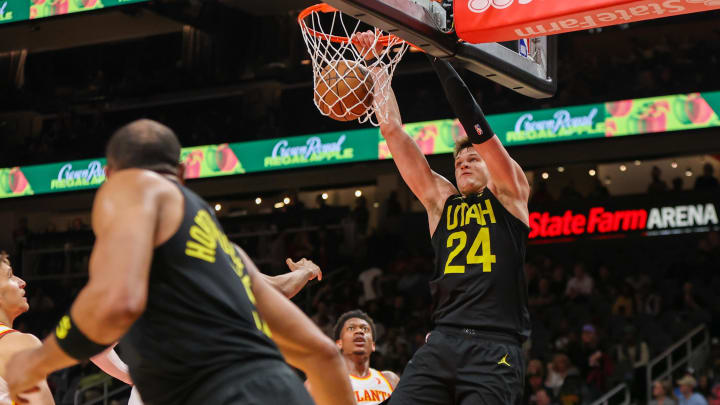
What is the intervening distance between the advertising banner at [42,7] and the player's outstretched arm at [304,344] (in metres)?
13.3

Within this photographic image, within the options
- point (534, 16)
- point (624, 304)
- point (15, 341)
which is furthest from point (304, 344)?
point (624, 304)

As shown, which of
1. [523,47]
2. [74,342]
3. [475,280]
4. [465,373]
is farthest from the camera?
[523,47]

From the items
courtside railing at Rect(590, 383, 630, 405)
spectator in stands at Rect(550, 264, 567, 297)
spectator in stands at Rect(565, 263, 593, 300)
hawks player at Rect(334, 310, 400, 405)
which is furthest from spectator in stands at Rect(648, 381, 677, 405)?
hawks player at Rect(334, 310, 400, 405)

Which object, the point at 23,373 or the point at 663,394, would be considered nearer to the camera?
the point at 23,373

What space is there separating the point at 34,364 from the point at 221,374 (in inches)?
18.7

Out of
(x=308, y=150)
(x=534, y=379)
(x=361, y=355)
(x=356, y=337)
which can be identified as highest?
(x=308, y=150)

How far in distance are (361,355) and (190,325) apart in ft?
16.9

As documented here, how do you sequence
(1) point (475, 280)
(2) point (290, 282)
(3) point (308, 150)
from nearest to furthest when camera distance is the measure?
(2) point (290, 282), (1) point (475, 280), (3) point (308, 150)

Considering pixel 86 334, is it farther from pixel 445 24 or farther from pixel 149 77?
pixel 149 77

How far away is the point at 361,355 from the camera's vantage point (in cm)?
757

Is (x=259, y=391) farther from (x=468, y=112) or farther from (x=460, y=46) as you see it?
(x=460, y=46)

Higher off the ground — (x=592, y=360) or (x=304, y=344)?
(x=304, y=344)

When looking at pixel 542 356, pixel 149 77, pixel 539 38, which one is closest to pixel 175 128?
pixel 149 77

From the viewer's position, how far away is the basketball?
5637 millimetres
